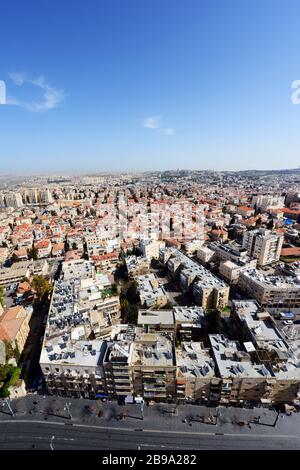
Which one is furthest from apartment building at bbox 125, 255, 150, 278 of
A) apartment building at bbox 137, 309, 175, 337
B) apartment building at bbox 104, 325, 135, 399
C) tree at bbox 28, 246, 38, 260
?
tree at bbox 28, 246, 38, 260

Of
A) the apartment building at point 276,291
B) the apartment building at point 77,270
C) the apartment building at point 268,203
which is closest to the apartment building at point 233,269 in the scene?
the apartment building at point 276,291

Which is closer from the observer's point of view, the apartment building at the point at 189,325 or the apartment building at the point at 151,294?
the apartment building at the point at 189,325

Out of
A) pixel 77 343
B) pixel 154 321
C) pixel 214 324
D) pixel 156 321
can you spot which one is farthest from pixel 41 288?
pixel 214 324

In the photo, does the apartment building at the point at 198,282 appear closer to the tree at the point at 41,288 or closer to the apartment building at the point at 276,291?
the apartment building at the point at 276,291

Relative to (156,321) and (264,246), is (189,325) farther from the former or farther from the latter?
(264,246)

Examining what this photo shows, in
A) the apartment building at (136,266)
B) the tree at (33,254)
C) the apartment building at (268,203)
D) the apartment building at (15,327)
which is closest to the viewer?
the apartment building at (15,327)

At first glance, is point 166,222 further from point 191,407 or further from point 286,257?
point 191,407
